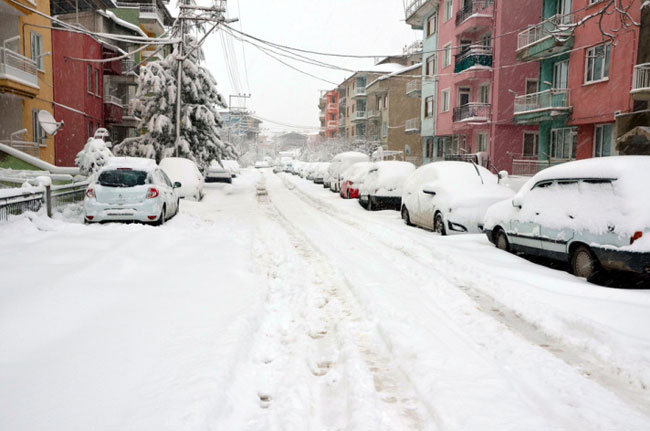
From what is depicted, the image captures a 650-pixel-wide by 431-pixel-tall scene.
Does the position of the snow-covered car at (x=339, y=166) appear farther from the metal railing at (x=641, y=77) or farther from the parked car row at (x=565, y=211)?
the parked car row at (x=565, y=211)

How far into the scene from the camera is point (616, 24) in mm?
18891

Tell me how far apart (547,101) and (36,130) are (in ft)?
79.7

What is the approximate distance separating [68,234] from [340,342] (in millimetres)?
7388

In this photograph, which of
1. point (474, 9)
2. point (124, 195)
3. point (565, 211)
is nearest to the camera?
point (565, 211)

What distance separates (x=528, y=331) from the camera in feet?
17.6

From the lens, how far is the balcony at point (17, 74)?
1920cm

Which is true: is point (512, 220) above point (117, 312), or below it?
above

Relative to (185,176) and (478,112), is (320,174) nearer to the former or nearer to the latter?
(478,112)

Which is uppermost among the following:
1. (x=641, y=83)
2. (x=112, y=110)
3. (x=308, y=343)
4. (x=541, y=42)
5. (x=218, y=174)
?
(x=541, y=42)

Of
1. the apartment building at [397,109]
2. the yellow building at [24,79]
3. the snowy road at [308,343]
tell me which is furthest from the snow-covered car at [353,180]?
the apartment building at [397,109]

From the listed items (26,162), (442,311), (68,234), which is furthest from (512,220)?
(26,162)

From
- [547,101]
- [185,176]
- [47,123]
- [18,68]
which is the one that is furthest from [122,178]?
[547,101]

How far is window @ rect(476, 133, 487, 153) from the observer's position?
103ft

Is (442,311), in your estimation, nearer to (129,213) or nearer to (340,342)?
(340,342)
